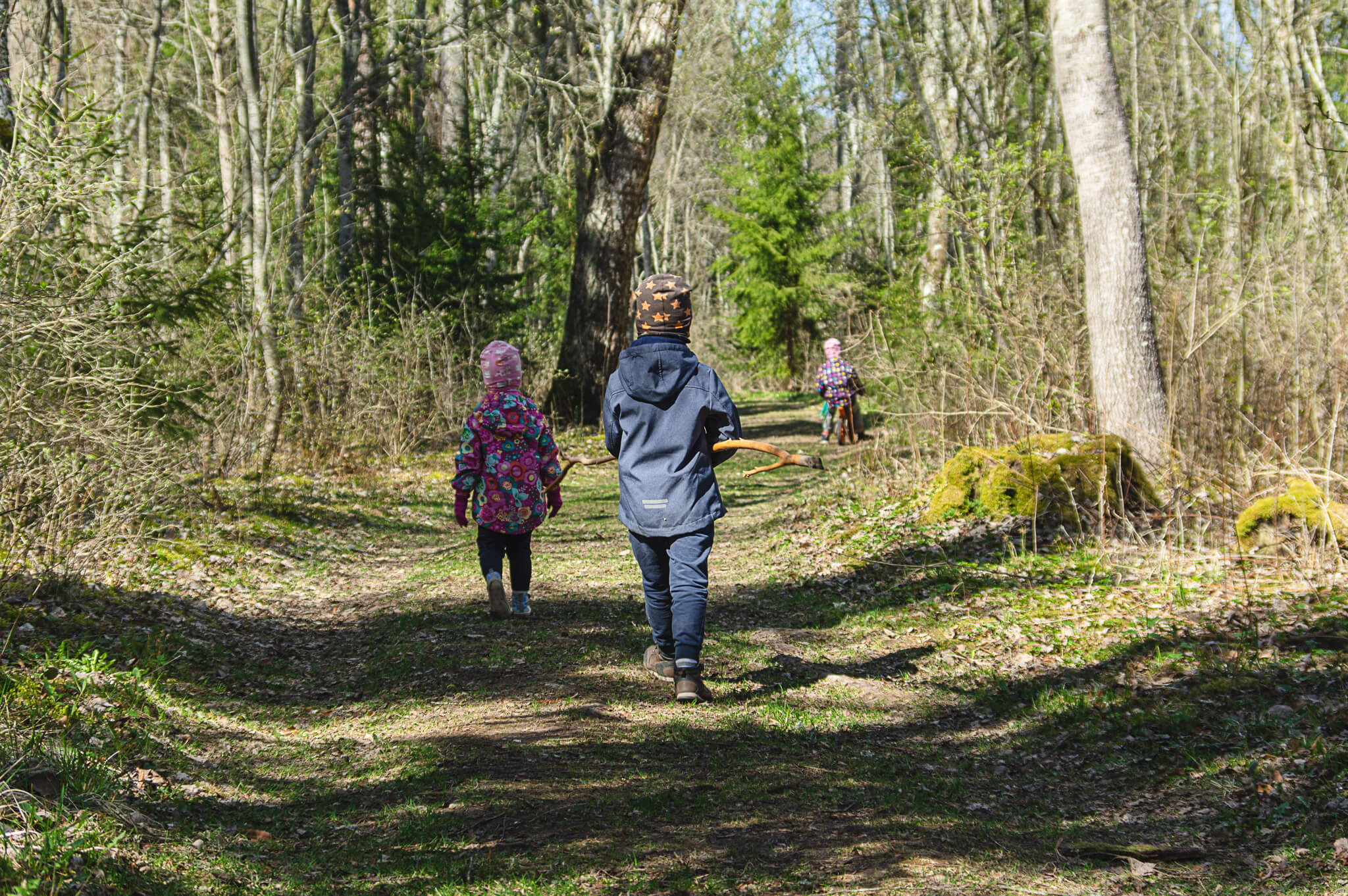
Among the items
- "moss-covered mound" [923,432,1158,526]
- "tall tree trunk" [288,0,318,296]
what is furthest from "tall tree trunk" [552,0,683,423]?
"moss-covered mound" [923,432,1158,526]

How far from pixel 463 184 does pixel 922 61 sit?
8.05 m

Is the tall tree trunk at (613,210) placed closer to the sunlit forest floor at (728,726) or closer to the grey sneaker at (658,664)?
the sunlit forest floor at (728,726)

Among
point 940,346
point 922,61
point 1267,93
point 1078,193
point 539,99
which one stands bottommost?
point 940,346

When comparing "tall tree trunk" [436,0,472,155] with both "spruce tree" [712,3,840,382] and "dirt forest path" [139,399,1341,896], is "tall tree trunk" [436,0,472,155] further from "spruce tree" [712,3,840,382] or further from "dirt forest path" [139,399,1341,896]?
"dirt forest path" [139,399,1341,896]

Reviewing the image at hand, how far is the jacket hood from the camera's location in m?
5.45

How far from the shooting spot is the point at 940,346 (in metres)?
11.6

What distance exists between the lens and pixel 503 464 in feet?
23.7

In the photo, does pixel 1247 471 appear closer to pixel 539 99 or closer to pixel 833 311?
pixel 539 99

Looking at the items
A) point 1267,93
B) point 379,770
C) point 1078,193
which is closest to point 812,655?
point 379,770

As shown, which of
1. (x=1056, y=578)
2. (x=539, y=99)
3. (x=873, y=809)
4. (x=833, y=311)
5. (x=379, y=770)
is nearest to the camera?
(x=873, y=809)

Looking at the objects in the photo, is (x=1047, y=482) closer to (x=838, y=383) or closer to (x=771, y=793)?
(x=771, y=793)

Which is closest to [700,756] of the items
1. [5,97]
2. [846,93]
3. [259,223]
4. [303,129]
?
[5,97]

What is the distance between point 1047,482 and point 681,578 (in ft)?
13.9

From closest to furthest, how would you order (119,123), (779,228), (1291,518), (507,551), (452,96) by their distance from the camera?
(1291,518) → (507,551) → (119,123) → (452,96) → (779,228)
